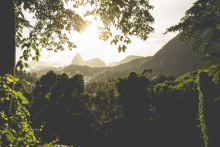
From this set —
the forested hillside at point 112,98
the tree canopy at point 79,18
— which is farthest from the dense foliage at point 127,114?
the tree canopy at point 79,18

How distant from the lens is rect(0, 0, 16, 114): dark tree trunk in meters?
1.41

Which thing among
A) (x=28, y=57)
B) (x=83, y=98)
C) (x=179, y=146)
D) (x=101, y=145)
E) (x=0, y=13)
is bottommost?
(x=101, y=145)

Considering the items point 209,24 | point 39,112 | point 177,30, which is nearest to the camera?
point 209,24

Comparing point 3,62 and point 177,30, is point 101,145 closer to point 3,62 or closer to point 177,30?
point 3,62

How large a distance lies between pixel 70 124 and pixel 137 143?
20.9 ft

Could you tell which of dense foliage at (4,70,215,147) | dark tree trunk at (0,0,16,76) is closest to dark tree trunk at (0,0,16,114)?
dark tree trunk at (0,0,16,76)

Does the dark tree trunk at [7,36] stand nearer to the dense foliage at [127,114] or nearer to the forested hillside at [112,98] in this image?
the forested hillside at [112,98]

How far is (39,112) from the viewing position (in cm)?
1029

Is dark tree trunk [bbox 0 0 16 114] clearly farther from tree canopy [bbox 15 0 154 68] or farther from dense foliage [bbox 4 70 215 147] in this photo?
dense foliage [bbox 4 70 215 147]

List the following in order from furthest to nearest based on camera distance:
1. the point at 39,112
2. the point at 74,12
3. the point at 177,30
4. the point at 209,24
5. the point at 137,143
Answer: the point at 39,112, the point at 137,143, the point at 177,30, the point at 209,24, the point at 74,12

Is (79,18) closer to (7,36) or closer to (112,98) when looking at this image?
(7,36)

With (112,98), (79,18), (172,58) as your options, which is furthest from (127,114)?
(172,58)

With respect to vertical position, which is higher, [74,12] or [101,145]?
[74,12]

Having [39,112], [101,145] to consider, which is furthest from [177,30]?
[39,112]
